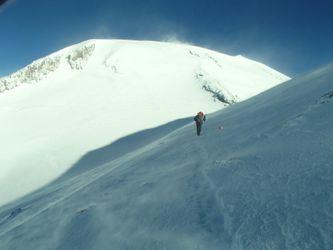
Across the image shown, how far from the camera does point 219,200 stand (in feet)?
20.5

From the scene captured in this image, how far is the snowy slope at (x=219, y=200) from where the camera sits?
4930 millimetres

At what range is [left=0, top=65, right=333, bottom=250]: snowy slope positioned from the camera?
16.2 feet

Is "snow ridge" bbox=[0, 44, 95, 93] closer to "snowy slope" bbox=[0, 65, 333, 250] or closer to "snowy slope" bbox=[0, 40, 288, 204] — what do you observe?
"snowy slope" bbox=[0, 40, 288, 204]

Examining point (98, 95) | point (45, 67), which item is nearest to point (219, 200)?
point (98, 95)

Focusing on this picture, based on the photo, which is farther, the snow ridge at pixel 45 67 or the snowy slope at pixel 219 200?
the snow ridge at pixel 45 67

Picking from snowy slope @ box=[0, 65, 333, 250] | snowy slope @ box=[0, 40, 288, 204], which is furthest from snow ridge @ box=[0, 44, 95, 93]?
snowy slope @ box=[0, 65, 333, 250]

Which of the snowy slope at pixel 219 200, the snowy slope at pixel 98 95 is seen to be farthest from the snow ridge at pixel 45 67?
the snowy slope at pixel 219 200

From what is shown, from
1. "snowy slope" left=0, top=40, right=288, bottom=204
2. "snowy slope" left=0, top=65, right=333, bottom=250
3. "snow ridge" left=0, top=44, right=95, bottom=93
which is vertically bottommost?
"snowy slope" left=0, top=65, right=333, bottom=250

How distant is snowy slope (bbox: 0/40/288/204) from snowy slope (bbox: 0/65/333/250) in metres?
10.9

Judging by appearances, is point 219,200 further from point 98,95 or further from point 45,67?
point 45,67

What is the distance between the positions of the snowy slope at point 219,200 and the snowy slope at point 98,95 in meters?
10.9

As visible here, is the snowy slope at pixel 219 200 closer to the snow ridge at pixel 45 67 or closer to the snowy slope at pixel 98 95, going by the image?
the snowy slope at pixel 98 95

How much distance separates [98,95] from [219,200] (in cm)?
3372

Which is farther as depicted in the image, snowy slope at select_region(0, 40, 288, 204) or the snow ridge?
the snow ridge
